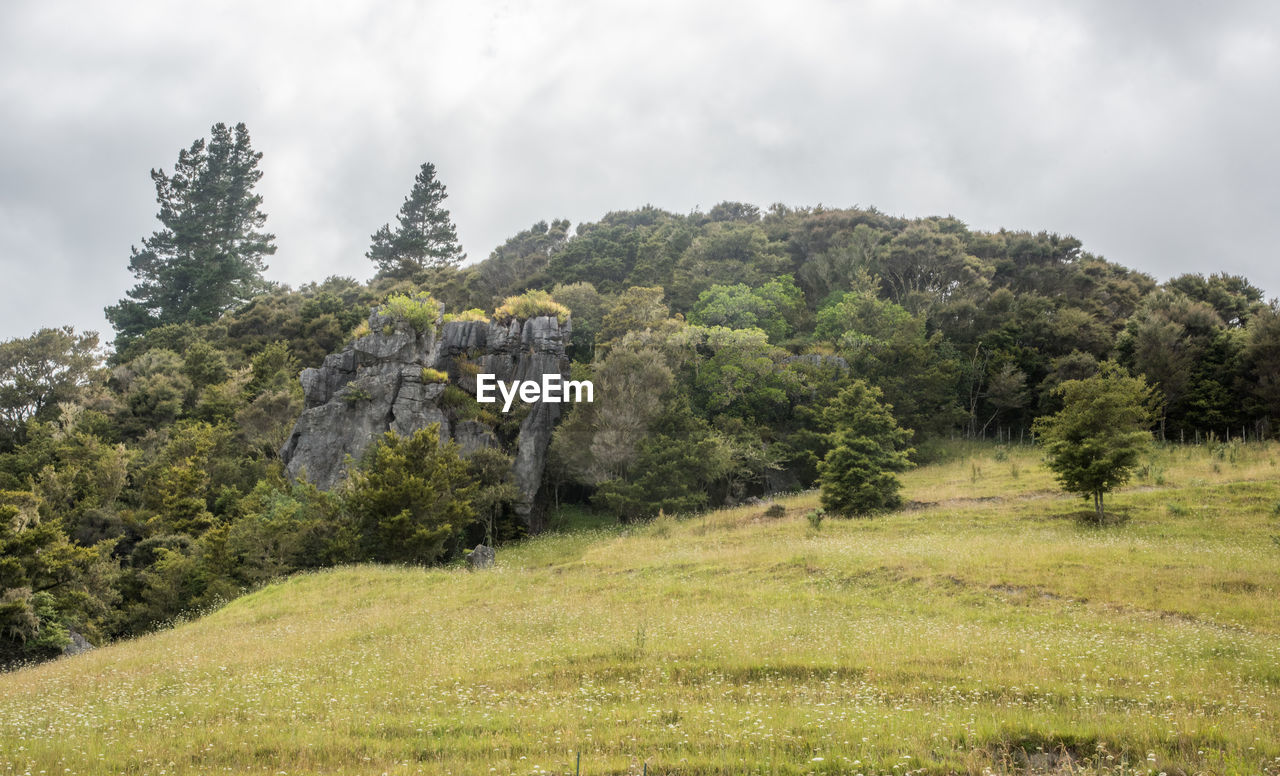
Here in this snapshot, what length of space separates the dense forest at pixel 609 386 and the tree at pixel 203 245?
48 centimetres

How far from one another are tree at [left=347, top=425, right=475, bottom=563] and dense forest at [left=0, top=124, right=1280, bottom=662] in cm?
15

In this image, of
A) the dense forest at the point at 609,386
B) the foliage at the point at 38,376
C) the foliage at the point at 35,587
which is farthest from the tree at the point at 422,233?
the foliage at the point at 35,587

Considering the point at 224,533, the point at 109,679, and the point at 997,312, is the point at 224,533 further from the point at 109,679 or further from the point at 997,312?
the point at 997,312

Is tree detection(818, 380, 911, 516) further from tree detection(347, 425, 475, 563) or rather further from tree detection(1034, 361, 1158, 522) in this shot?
tree detection(347, 425, 475, 563)

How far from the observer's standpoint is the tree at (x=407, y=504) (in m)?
30.0

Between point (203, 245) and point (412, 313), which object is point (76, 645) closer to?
point (412, 313)

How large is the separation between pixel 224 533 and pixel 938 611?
1154 inches

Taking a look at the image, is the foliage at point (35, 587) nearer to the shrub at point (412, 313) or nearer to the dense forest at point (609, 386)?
the dense forest at point (609, 386)

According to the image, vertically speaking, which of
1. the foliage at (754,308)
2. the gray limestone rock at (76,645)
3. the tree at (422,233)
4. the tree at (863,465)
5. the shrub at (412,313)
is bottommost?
the gray limestone rock at (76,645)

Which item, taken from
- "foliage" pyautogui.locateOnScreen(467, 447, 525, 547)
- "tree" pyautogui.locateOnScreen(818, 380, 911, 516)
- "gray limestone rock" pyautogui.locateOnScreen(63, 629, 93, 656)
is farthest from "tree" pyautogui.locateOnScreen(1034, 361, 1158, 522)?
"gray limestone rock" pyautogui.locateOnScreen(63, 629, 93, 656)

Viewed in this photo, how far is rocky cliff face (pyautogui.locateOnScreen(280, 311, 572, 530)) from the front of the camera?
38438 millimetres

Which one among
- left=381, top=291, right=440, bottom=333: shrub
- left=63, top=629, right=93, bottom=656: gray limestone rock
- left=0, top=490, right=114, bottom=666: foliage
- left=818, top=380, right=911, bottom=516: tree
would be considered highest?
left=381, top=291, right=440, bottom=333: shrub

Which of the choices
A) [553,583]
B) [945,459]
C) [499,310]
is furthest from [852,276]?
[553,583]

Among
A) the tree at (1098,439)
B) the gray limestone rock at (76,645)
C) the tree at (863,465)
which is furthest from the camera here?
the tree at (863,465)
